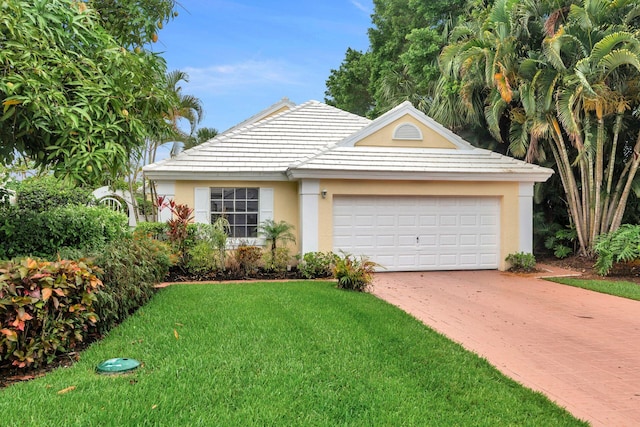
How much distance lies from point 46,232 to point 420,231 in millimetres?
9227

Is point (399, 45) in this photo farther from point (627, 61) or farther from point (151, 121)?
point (151, 121)

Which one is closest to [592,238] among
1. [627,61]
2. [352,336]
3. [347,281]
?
[627,61]

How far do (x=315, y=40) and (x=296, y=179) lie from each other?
9.96 metres

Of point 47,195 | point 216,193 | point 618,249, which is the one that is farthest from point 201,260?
point 618,249

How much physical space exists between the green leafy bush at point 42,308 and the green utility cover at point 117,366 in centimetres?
71

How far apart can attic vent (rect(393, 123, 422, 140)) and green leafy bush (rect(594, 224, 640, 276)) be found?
612 centimetres

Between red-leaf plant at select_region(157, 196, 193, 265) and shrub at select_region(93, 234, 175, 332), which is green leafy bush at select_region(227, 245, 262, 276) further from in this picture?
shrub at select_region(93, 234, 175, 332)

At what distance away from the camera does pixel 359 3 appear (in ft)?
76.4

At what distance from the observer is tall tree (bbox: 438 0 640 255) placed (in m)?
11.0

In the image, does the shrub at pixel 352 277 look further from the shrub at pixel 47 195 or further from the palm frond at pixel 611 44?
the shrub at pixel 47 195

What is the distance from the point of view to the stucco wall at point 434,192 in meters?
11.2

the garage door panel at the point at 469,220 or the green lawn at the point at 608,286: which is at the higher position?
the garage door panel at the point at 469,220

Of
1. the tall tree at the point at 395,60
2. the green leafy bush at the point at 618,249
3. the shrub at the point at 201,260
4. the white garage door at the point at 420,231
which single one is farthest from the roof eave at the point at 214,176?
the tall tree at the point at 395,60

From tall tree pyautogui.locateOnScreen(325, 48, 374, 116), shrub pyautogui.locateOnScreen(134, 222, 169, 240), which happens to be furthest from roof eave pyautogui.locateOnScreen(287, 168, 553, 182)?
tall tree pyautogui.locateOnScreen(325, 48, 374, 116)
